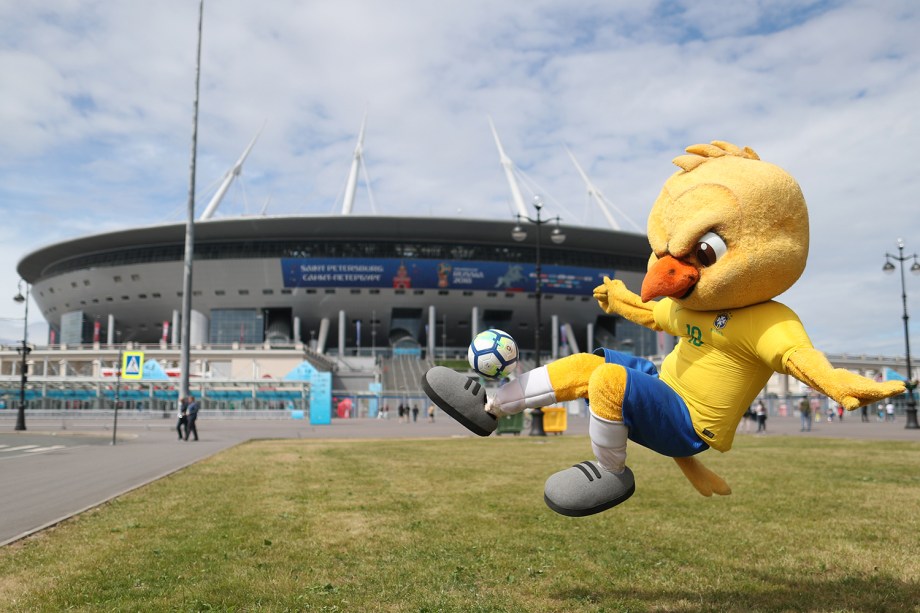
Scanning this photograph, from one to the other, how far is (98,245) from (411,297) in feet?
110

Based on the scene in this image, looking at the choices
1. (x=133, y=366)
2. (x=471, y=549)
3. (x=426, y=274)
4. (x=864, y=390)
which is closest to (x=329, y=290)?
(x=426, y=274)

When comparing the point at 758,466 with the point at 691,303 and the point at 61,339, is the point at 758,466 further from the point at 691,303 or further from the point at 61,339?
the point at 61,339

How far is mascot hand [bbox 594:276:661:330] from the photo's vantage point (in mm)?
5719

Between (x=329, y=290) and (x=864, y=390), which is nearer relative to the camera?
(x=864, y=390)

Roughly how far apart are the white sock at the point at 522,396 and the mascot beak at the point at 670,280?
2.81 ft

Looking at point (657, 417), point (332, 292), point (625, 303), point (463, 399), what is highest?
point (332, 292)

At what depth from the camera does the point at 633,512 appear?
951 cm

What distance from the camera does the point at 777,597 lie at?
5.63 m

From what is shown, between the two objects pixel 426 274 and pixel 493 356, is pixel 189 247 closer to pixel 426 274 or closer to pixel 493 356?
pixel 493 356

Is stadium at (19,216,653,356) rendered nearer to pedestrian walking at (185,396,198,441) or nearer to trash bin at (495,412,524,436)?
trash bin at (495,412,524,436)

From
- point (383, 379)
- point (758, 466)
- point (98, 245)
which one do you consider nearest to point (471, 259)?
point (383, 379)

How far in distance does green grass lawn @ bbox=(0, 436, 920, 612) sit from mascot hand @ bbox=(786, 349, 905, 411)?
6.92 feet

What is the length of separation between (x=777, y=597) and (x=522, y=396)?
2.77m

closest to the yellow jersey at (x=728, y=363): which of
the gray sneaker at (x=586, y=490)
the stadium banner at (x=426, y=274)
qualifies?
the gray sneaker at (x=586, y=490)
